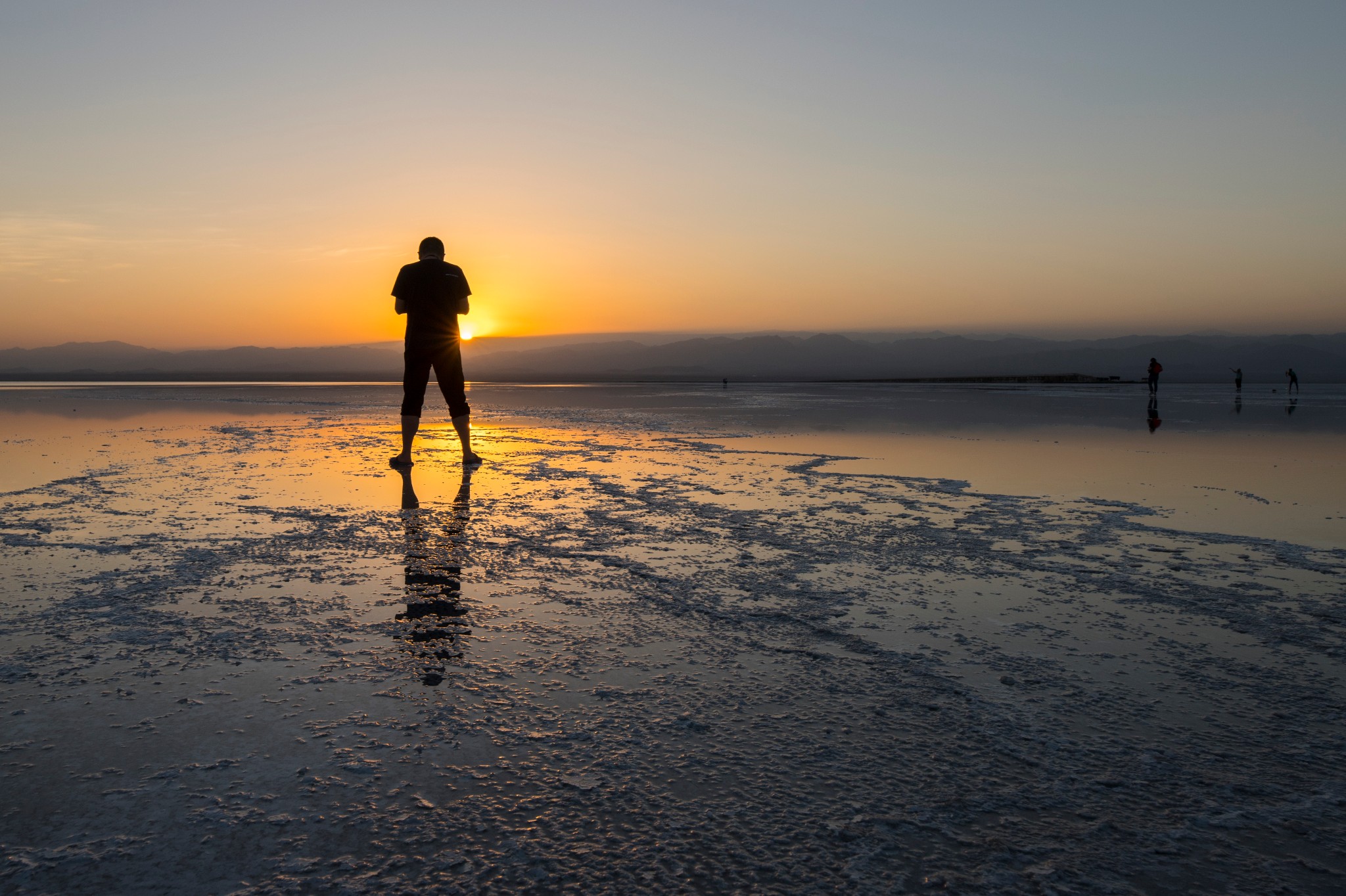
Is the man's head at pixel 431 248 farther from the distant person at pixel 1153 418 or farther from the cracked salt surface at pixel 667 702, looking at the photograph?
the distant person at pixel 1153 418

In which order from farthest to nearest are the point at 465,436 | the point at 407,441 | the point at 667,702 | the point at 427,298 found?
the point at 465,436 < the point at 427,298 < the point at 407,441 < the point at 667,702

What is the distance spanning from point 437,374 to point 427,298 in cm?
75

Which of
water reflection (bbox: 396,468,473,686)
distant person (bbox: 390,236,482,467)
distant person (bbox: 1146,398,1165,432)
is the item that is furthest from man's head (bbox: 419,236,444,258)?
distant person (bbox: 1146,398,1165,432)

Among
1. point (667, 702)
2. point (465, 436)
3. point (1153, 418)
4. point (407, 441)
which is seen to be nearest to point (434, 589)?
point (667, 702)

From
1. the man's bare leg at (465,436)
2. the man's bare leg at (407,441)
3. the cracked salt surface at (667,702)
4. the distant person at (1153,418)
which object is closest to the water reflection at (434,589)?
the cracked salt surface at (667,702)

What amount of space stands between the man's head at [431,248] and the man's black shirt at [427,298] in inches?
1.5

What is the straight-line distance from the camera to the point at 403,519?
5.43 metres

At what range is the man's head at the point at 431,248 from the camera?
27.3 ft

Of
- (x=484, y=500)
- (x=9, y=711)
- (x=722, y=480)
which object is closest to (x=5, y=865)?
(x=9, y=711)

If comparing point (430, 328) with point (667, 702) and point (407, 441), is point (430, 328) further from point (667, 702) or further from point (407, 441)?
point (667, 702)

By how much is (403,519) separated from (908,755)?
4.00 m

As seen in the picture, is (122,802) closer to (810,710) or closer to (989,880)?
(810,710)

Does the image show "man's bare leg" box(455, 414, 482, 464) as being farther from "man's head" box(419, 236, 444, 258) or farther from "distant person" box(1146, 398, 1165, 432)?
"distant person" box(1146, 398, 1165, 432)

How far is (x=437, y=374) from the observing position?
328 inches
